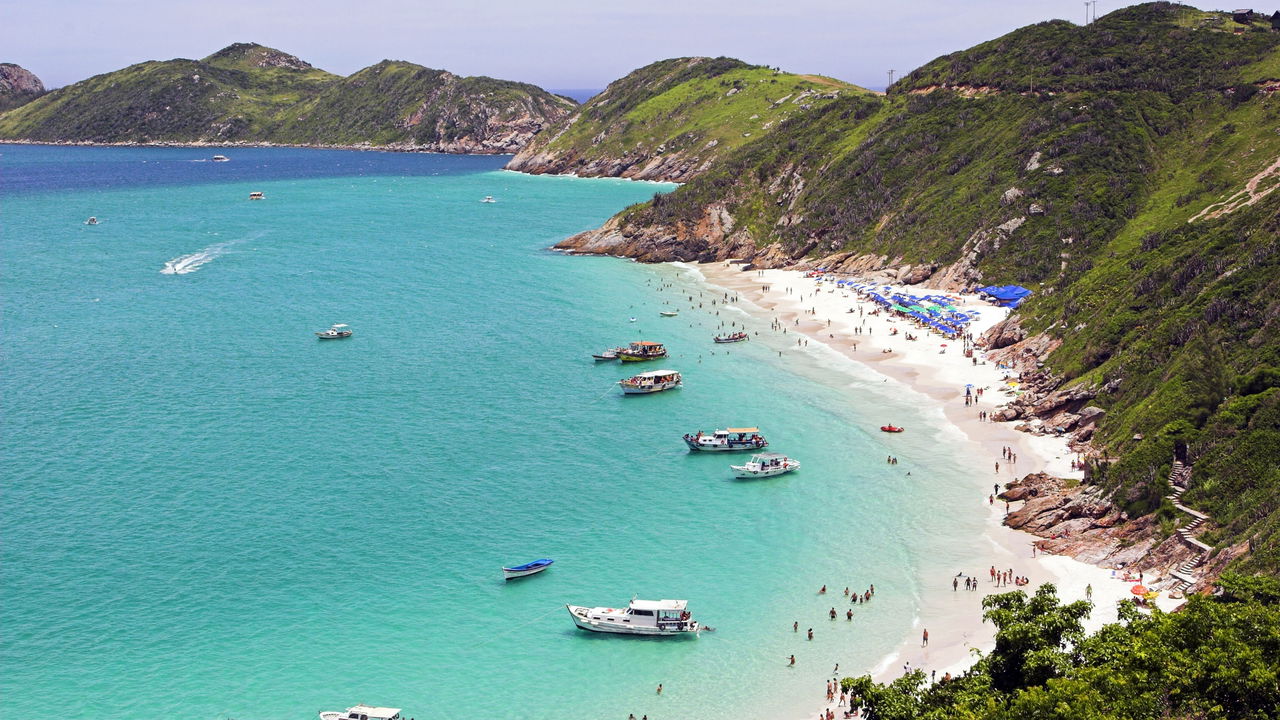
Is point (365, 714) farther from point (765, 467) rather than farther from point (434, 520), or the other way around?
point (765, 467)

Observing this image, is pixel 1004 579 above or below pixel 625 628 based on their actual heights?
above

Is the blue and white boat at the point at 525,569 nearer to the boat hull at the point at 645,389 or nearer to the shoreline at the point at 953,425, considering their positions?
the shoreline at the point at 953,425

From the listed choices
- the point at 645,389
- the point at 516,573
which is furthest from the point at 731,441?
the point at 516,573

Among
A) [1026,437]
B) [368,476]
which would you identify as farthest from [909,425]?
[368,476]

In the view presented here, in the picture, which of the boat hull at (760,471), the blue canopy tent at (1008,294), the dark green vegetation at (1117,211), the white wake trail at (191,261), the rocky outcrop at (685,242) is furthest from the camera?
the rocky outcrop at (685,242)

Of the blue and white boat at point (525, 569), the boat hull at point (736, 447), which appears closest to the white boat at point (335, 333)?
the boat hull at point (736, 447)
